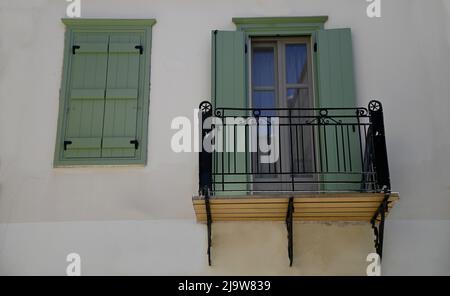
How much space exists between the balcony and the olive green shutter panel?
145 cm

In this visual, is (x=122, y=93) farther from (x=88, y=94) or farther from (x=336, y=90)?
(x=336, y=90)

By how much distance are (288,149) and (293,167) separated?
0.35 metres

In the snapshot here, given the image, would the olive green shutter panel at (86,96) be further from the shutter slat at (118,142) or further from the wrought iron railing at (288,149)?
the wrought iron railing at (288,149)

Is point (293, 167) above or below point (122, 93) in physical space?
below

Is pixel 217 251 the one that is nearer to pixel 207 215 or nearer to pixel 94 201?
pixel 207 215

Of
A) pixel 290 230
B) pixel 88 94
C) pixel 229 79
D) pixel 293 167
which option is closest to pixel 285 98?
pixel 229 79

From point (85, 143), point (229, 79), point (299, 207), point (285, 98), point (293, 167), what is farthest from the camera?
point (285, 98)

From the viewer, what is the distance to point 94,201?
24.9 feet

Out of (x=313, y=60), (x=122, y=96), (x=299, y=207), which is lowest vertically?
(x=299, y=207)

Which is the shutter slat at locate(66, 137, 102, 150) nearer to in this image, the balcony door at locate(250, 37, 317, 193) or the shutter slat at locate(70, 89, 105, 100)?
the shutter slat at locate(70, 89, 105, 100)

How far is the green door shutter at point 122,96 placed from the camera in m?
7.77

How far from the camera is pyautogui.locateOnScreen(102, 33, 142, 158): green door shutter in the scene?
25.5 feet

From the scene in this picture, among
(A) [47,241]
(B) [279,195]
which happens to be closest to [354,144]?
(B) [279,195]

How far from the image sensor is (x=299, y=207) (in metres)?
7.10
